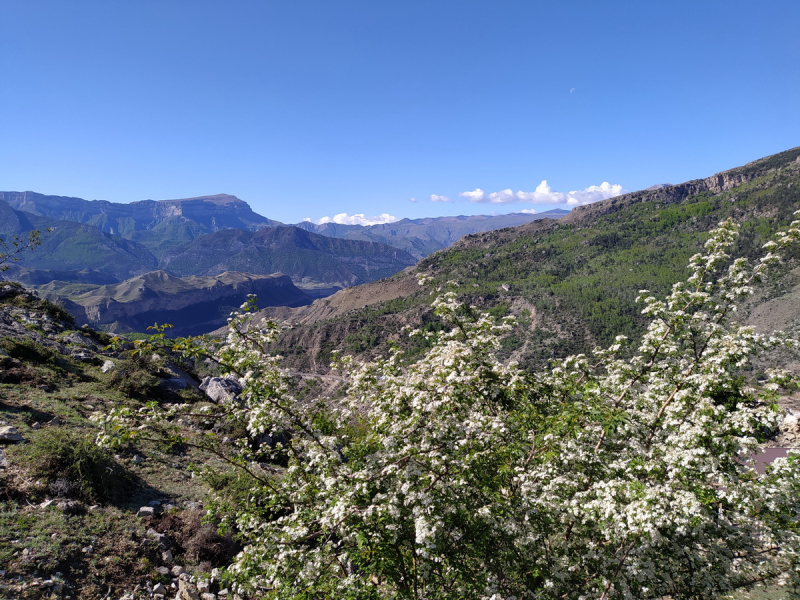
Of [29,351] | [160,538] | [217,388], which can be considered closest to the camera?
[160,538]

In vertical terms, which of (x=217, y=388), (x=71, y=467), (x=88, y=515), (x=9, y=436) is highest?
(x=9, y=436)

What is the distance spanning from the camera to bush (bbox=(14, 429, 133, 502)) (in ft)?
34.2

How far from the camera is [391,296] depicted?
191 m

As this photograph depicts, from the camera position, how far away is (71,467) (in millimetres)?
10820

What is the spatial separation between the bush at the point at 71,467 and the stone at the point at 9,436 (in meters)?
0.66

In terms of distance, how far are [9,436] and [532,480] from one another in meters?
15.9

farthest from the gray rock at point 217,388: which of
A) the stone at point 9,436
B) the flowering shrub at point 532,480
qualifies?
the flowering shrub at point 532,480

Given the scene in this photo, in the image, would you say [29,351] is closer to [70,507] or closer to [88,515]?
[70,507]

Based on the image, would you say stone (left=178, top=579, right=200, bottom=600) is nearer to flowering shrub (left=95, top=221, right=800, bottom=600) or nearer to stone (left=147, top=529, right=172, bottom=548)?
stone (left=147, top=529, right=172, bottom=548)

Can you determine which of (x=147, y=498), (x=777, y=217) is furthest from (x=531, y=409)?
(x=777, y=217)

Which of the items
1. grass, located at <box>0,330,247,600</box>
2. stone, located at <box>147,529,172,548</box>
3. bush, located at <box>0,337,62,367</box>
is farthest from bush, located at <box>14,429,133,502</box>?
bush, located at <box>0,337,62,367</box>

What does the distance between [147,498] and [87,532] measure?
2854 millimetres

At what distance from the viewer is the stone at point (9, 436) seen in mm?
11663

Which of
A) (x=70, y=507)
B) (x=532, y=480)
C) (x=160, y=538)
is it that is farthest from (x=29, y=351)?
(x=532, y=480)
